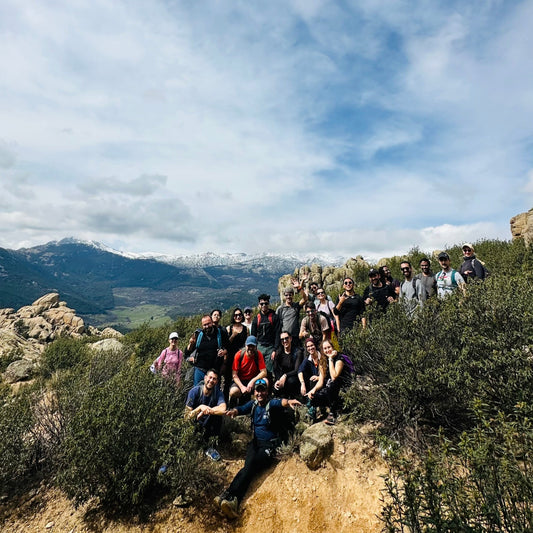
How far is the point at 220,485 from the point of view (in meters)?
4.62

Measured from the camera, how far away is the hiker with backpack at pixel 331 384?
5500 millimetres

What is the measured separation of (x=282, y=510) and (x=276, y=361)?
9.15 ft

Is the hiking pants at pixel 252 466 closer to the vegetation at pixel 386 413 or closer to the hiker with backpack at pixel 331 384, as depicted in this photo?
the vegetation at pixel 386 413

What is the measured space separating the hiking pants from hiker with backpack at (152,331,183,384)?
2.53m

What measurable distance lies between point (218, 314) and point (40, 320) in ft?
128

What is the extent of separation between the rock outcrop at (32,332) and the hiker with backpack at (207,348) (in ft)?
38.9

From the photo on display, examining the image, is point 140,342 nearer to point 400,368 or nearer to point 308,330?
point 308,330

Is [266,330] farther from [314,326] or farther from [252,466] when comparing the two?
[252,466]

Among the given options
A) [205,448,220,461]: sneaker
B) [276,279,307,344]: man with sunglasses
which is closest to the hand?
[205,448,220,461]: sneaker

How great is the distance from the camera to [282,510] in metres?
4.11

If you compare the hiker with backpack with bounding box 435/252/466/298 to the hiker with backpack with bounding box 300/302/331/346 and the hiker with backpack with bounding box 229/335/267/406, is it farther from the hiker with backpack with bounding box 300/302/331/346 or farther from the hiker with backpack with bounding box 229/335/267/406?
the hiker with backpack with bounding box 229/335/267/406

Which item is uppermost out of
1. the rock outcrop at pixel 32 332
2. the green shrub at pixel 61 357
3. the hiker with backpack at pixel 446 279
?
the hiker with backpack at pixel 446 279

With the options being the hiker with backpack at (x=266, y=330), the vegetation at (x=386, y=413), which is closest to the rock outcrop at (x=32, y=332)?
the vegetation at (x=386, y=413)

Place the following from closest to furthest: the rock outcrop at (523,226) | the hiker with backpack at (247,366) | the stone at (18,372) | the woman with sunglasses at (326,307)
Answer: the hiker with backpack at (247,366) < the woman with sunglasses at (326,307) < the rock outcrop at (523,226) < the stone at (18,372)
